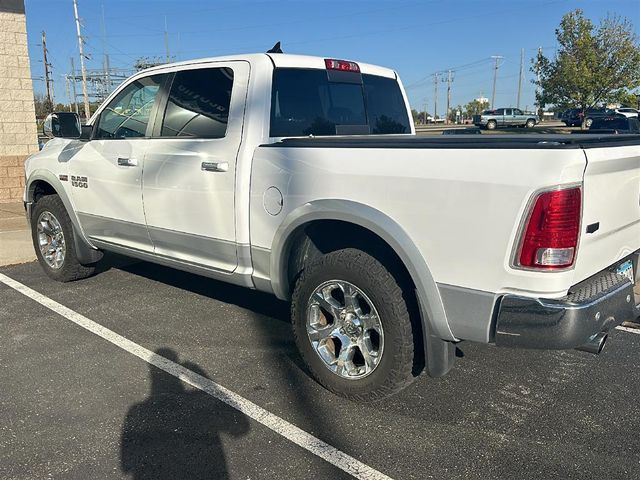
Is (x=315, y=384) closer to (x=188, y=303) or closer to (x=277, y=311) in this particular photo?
(x=277, y=311)

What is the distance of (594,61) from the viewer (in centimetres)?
3017

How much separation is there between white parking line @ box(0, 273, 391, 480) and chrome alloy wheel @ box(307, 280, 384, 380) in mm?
466

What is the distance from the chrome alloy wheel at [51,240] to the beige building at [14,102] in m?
5.45

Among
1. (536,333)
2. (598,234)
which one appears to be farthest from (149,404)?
(598,234)

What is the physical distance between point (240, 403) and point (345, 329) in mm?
755

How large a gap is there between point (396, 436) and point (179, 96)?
2.83 metres

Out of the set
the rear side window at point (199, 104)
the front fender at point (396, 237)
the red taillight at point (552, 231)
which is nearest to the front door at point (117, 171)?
the rear side window at point (199, 104)

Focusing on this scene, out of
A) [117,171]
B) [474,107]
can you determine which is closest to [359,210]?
[117,171]

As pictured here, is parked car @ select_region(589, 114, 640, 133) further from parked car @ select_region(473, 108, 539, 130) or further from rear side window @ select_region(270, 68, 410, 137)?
parked car @ select_region(473, 108, 539, 130)

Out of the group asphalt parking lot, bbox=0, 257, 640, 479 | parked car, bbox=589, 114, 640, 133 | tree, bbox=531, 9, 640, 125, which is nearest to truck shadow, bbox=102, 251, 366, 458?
asphalt parking lot, bbox=0, 257, 640, 479

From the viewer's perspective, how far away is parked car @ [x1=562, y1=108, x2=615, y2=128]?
33250 millimetres

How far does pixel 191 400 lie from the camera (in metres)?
3.38

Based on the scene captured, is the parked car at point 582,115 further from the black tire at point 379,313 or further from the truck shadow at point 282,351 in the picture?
the black tire at point 379,313

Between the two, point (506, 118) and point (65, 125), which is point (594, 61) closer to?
point (506, 118)
